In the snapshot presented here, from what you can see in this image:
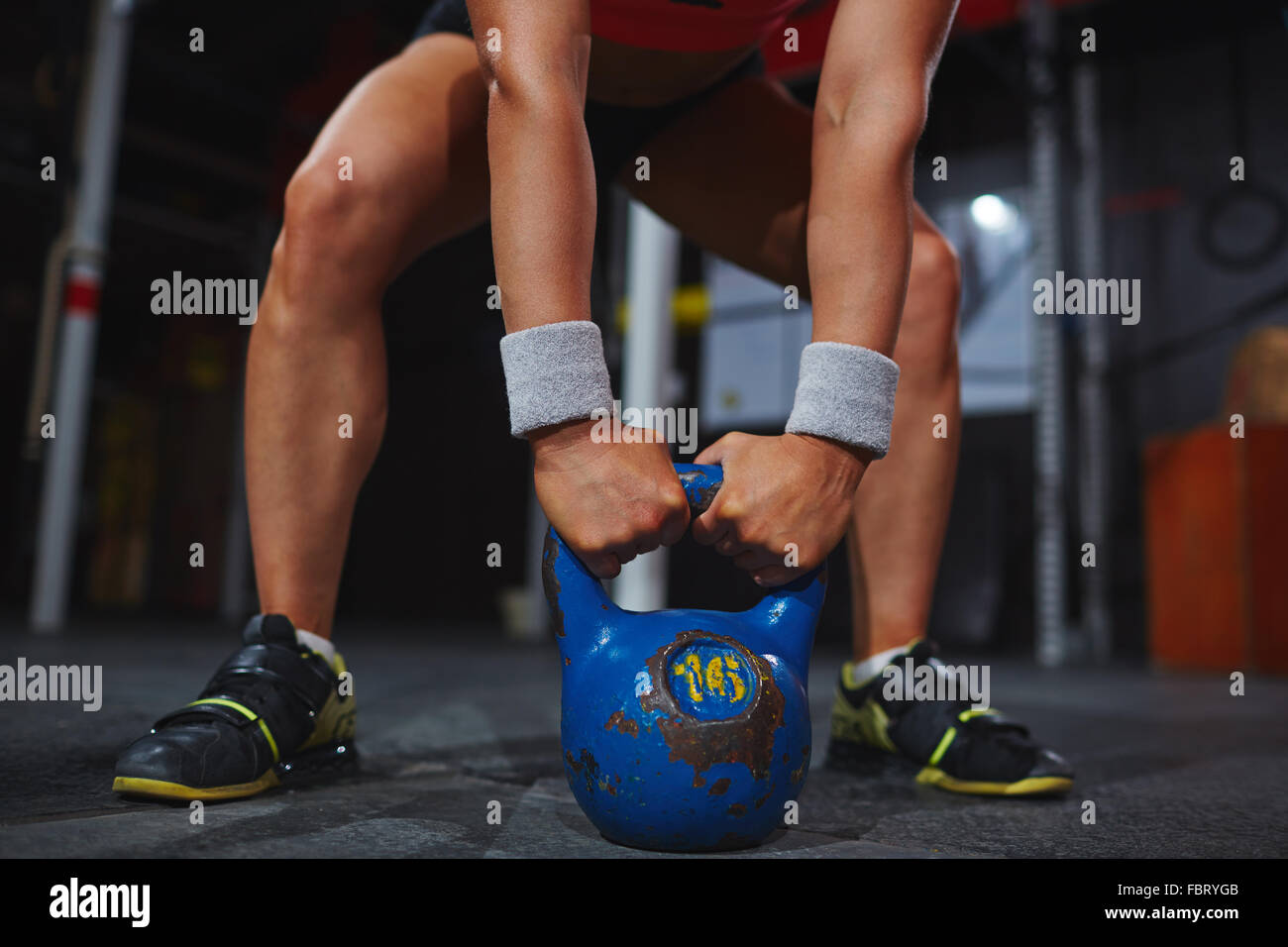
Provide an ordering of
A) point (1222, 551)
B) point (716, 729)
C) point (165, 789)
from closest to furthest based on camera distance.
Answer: point (716, 729) < point (165, 789) < point (1222, 551)

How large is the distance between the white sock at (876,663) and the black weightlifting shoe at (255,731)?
574 mm

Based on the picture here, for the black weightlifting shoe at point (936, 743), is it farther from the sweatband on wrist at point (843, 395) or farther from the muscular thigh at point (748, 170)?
the muscular thigh at point (748, 170)

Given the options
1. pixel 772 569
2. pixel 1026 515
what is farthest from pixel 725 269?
pixel 772 569

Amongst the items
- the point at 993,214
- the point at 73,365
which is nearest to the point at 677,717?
the point at 73,365

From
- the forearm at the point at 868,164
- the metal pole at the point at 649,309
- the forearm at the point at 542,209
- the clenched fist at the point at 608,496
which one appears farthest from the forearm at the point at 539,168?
the metal pole at the point at 649,309

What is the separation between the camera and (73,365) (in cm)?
368

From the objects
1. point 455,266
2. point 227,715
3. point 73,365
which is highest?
point 455,266

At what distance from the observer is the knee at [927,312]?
3.89ft

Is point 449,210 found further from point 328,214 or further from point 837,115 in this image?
point 837,115

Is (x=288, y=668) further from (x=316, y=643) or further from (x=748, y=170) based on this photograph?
(x=748, y=170)

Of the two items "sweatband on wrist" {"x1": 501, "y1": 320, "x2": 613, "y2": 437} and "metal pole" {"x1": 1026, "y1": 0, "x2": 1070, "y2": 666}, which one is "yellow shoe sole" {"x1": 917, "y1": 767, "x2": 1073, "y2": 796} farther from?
"metal pole" {"x1": 1026, "y1": 0, "x2": 1070, "y2": 666}

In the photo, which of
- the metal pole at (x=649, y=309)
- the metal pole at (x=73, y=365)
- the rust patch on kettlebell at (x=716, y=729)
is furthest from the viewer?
the metal pole at (x=73, y=365)

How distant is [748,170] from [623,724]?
2.46 feet
